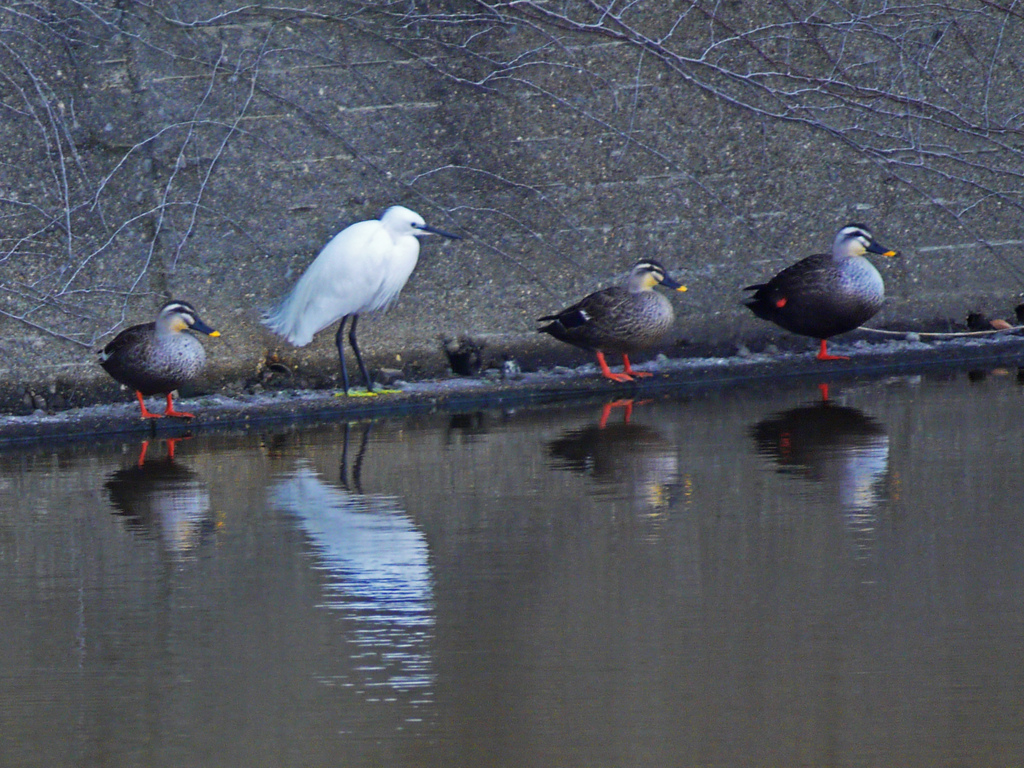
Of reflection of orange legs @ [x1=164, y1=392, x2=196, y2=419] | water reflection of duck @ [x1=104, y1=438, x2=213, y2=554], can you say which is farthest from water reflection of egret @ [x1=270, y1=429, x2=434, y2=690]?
reflection of orange legs @ [x1=164, y1=392, x2=196, y2=419]

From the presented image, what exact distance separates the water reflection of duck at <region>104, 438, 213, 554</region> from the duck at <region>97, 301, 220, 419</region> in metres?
0.82

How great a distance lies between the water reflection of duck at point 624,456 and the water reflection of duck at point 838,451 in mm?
431

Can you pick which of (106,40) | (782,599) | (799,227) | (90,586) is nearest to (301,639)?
(90,586)

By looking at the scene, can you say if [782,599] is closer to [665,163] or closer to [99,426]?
[99,426]

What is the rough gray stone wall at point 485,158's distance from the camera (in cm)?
834

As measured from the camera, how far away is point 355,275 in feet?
25.8

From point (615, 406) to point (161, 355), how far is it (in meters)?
2.24

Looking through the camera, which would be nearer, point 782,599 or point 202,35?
point 782,599

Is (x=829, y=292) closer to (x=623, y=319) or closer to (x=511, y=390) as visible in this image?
(x=623, y=319)

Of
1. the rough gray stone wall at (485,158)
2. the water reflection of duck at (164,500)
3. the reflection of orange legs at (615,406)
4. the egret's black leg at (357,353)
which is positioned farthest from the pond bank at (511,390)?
the water reflection of duck at (164,500)

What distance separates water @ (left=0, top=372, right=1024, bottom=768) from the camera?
332cm

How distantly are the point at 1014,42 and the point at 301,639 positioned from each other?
7483 millimetres

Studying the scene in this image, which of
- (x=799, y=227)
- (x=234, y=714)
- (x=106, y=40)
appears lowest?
(x=234, y=714)

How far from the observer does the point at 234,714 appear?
3473mm
